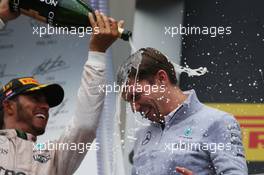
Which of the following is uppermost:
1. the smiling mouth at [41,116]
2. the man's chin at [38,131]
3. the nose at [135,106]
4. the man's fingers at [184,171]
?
the nose at [135,106]

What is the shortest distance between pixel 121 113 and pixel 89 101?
33 cm

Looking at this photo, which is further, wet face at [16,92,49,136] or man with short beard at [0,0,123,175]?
wet face at [16,92,49,136]

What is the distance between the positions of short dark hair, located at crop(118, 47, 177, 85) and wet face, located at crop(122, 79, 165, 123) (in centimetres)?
2

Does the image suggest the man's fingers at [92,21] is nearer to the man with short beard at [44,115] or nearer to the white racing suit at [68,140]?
the man with short beard at [44,115]

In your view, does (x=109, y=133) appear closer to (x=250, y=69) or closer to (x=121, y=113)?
(x=121, y=113)

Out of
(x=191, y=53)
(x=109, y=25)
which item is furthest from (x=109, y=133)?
(x=109, y=25)

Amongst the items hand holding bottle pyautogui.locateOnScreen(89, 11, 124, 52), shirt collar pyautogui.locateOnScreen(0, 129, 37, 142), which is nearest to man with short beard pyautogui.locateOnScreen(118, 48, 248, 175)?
hand holding bottle pyautogui.locateOnScreen(89, 11, 124, 52)

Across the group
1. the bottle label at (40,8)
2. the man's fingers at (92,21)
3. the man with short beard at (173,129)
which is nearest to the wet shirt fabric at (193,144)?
the man with short beard at (173,129)

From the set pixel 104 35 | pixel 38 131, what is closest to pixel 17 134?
pixel 38 131

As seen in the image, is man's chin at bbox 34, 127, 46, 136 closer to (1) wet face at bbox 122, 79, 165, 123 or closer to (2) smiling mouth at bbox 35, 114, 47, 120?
(2) smiling mouth at bbox 35, 114, 47, 120

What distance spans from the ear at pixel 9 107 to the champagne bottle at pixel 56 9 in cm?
21

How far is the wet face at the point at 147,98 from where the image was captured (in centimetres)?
168

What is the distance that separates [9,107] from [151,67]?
1.10 feet

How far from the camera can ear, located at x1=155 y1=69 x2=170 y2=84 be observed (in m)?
1.66
